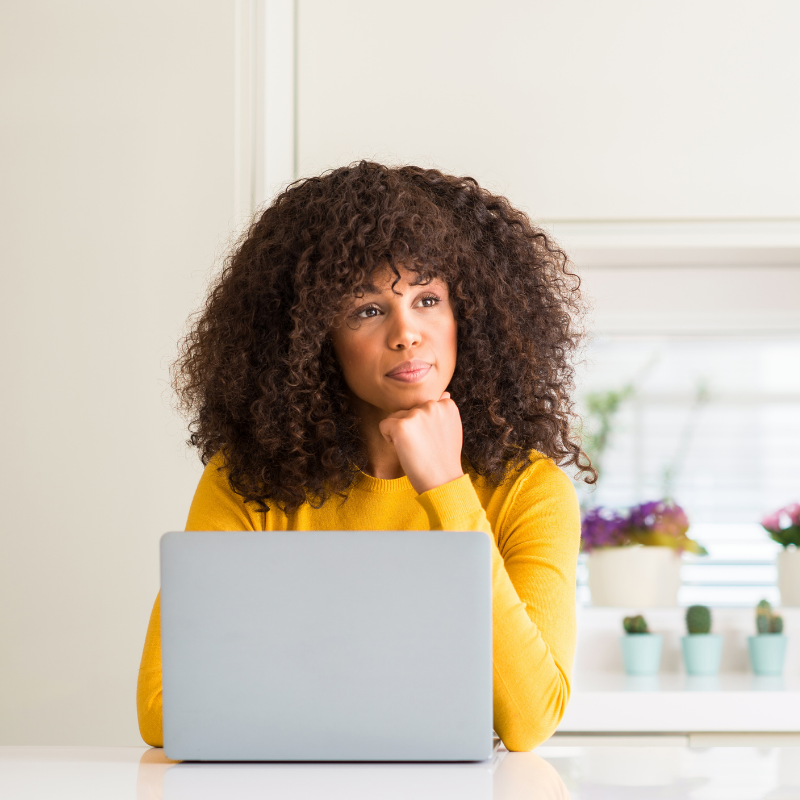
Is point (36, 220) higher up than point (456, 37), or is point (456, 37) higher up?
point (456, 37)

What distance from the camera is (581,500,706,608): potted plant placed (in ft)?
7.23

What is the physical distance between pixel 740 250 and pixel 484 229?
0.99m

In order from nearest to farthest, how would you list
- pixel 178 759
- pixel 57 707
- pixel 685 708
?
pixel 178 759 → pixel 685 708 → pixel 57 707

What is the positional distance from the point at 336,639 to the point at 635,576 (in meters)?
1.65

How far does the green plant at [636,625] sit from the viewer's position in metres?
2.09

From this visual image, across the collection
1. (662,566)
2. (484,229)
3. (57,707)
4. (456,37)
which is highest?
(456,37)

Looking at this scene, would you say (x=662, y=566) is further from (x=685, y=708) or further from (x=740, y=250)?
(x=740, y=250)

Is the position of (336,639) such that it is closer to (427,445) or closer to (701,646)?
(427,445)

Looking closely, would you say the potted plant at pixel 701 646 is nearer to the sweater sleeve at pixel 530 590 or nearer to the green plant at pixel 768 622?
the green plant at pixel 768 622

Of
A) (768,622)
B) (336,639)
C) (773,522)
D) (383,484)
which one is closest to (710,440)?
(773,522)

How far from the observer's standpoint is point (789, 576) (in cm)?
221

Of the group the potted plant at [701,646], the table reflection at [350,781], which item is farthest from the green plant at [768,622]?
the table reflection at [350,781]

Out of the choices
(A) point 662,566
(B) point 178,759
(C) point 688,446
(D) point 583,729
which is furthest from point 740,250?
(B) point 178,759

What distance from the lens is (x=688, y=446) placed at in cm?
236
